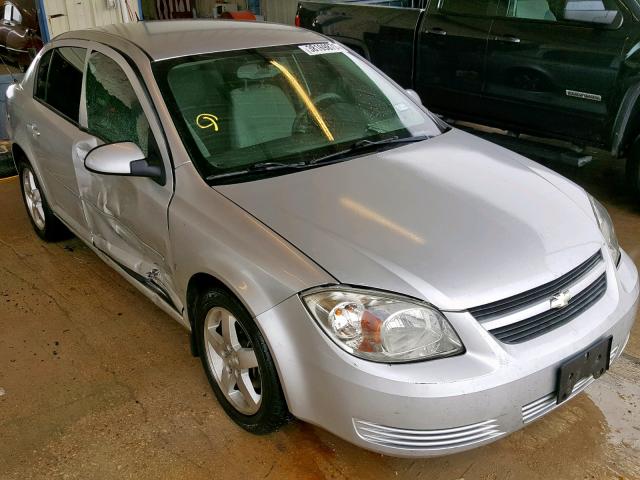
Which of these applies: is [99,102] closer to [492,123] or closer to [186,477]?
[186,477]

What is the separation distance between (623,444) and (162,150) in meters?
2.15

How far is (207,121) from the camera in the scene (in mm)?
2646

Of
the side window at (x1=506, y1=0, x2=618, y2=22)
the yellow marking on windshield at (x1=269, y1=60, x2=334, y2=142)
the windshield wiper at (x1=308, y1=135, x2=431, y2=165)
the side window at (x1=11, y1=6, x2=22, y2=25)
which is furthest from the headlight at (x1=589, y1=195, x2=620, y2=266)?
the side window at (x1=11, y1=6, x2=22, y2=25)

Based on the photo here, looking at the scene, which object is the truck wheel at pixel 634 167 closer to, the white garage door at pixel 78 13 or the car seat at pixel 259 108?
the car seat at pixel 259 108

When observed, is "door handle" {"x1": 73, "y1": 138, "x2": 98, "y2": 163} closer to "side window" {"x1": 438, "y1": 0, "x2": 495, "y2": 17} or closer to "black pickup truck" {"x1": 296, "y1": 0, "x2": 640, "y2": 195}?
"black pickup truck" {"x1": 296, "y1": 0, "x2": 640, "y2": 195}

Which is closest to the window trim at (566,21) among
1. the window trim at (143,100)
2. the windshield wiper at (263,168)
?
the windshield wiper at (263,168)

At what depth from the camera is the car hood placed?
6.55 feet

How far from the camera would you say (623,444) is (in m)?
2.40

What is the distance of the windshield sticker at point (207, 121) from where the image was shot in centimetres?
263

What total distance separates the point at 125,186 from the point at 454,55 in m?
3.28

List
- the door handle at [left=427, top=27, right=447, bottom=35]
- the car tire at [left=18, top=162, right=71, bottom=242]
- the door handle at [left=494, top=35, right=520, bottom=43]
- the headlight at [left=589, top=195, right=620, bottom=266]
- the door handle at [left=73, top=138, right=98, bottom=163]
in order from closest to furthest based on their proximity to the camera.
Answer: the headlight at [left=589, top=195, right=620, bottom=266] < the door handle at [left=73, top=138, right=98, bottom=163] < the car tire at [left=18, top=162, right=71, bottom=242] < the door handle at [left=494, top=35, right=520, bottom=43] < the door handle at [left=427, top=27, right=447, bottom=35]

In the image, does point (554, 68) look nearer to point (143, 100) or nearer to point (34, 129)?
point (143, 100)

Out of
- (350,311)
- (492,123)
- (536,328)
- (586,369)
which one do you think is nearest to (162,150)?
(350,311)

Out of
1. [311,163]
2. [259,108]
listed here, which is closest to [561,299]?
[311,163]
